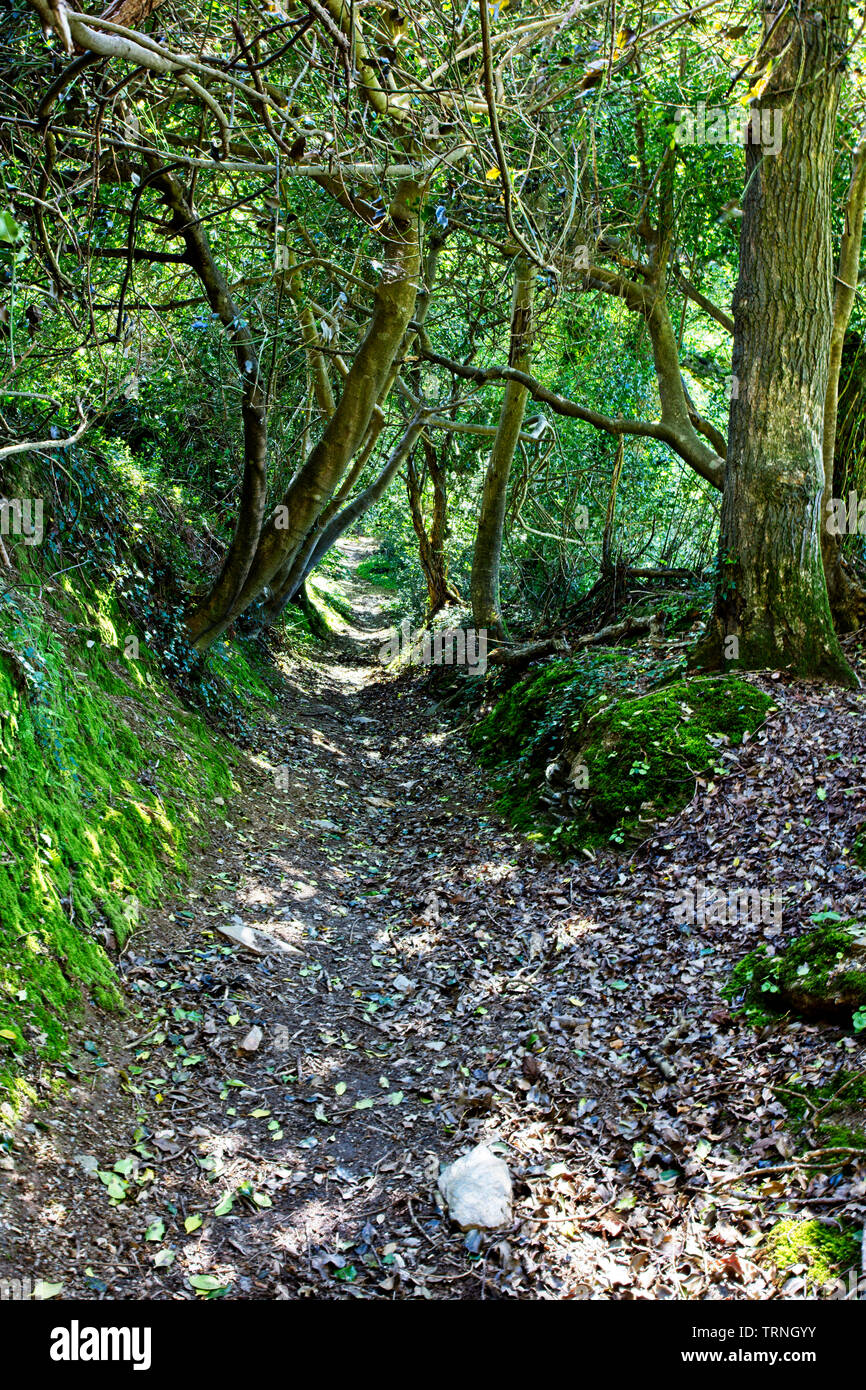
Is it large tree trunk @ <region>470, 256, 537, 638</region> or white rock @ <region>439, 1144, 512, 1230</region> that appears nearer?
white rock @ <region>439, 1144, 512, 1230</region>

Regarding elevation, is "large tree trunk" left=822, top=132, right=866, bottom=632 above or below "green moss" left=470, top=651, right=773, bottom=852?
above

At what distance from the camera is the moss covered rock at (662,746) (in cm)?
643

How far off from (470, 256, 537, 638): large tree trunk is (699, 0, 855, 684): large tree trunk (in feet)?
12.8

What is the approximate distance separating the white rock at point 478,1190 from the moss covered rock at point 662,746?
3.12 m

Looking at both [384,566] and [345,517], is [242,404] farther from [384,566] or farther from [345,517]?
[384,566]

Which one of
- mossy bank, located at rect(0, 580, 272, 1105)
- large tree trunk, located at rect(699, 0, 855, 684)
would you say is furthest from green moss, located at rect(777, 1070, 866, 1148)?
large tree trunk, located at rect(699, 0, 855, 684)

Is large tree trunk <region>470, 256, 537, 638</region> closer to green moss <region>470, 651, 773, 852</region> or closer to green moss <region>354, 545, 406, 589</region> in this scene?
green moss <region>470, 651, 773, 852</region>

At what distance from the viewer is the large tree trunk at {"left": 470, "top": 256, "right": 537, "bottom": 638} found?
10633 mm

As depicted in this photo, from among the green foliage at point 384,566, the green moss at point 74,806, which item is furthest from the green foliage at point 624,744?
the green foliage at point 384,566

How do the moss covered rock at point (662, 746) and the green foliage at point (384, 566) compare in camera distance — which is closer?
the moss covered rock at point (662, 746)

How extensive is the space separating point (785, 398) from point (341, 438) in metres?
4.00

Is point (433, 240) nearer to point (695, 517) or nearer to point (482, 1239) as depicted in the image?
point (695, 517)

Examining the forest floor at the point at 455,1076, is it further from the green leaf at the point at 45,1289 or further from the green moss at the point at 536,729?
the green moss at the point at 536,729

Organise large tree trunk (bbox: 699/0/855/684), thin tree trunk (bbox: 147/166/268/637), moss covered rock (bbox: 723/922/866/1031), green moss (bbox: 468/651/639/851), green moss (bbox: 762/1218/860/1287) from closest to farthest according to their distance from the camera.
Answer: green moss (bbox: 762/1218/860/1287), moss covered rock (bbox: 723/922/866/1031), large tree trunk (bbox: 699/0/855/684), thin tree trunk (bbox: 147/166/268/637), green moss (bbox: 468/651/639/851)
